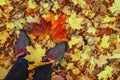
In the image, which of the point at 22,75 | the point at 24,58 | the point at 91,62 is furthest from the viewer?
the point at 91,62

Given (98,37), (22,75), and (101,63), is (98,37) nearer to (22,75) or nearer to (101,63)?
(101,63)

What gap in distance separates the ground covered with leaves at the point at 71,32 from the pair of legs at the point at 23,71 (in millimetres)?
226

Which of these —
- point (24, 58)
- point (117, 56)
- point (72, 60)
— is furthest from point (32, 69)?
point (117, 56)

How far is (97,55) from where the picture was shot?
3.07m

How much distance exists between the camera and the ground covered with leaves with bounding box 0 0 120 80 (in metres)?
3.03

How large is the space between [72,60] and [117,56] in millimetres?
477

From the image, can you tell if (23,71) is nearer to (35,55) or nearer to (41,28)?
(35,55)

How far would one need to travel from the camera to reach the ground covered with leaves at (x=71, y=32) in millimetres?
3029

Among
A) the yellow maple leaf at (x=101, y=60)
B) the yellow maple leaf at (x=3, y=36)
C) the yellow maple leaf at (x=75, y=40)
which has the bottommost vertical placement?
the yellow maple leaf at (x=101, y=60)

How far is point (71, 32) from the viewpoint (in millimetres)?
3105

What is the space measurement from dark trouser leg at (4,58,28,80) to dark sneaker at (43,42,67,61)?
239 mm

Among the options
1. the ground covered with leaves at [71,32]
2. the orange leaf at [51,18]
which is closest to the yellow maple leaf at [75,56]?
the ground covered with leaves at [71,32]

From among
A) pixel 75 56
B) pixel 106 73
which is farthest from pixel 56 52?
pixel 106 73

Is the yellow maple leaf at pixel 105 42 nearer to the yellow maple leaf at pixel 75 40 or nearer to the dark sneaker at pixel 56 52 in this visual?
the yellow maple leaf at pixel 75 40
